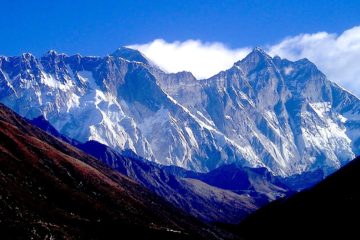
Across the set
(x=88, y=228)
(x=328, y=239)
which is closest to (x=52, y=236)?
(x=88, y=228)

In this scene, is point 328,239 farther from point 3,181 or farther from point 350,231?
point 3,181

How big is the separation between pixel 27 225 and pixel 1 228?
8837 millimetres

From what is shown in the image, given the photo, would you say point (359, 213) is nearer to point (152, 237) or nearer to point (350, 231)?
point (350, 231)

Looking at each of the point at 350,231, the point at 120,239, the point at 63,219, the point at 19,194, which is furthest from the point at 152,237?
the point at 350,231

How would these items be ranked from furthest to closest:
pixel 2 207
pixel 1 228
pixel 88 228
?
1. pixel 88 228
2. pixel 2 207
3. pixel 1 228

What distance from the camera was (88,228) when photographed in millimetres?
186000

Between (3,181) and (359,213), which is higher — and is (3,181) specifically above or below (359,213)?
below

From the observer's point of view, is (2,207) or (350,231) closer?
(2,207)

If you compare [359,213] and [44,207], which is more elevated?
[359,213]

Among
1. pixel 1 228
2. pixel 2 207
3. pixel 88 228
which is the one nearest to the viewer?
pixel 1 228

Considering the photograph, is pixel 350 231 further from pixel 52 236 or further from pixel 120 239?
pixel 52 236

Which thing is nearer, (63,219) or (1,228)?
(1,228)

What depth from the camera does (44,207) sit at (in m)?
193

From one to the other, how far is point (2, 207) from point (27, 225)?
15866 mm
